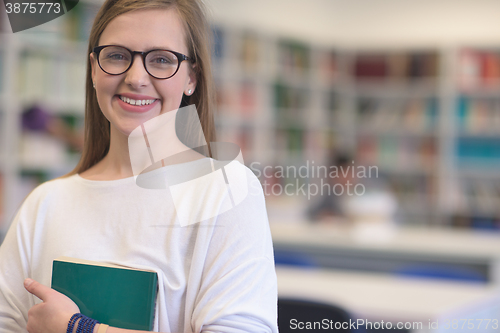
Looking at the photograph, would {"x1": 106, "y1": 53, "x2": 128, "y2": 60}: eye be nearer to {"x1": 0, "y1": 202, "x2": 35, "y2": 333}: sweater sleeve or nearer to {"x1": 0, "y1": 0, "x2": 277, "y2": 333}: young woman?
{"x1": 0, "y1": 0, "x2": 277, "y2": 333}: young woman

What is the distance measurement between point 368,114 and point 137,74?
4.87 meters

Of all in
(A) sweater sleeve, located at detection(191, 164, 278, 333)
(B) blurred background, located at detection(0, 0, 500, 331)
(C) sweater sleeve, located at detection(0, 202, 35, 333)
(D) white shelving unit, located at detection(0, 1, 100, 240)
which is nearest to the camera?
(A) sweater sleeve, located at detection(191, 164, 278, 333)

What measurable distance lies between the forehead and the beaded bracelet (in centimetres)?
→ 40

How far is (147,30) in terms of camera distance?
75 cm

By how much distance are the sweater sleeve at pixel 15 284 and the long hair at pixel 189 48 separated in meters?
0.23

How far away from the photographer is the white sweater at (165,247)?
28.4 inches

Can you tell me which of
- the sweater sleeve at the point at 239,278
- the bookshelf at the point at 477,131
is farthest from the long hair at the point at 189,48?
the bookshelf at the point at 477,131

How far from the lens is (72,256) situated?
79 centimetres

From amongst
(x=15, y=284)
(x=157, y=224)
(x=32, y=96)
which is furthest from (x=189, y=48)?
(x=32, y=96)

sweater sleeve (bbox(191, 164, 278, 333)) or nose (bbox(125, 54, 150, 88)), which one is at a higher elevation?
nose (bbox(125, 54, 150, 88))

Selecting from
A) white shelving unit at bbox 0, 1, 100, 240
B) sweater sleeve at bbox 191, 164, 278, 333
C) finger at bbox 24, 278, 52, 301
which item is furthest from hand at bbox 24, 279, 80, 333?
white shelving unit at bbox 0, 1, 100, 240

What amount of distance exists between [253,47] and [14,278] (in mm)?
3975

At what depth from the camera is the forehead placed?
75 cm

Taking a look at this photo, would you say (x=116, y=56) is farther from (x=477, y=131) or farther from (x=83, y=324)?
(x=477, y=131)
